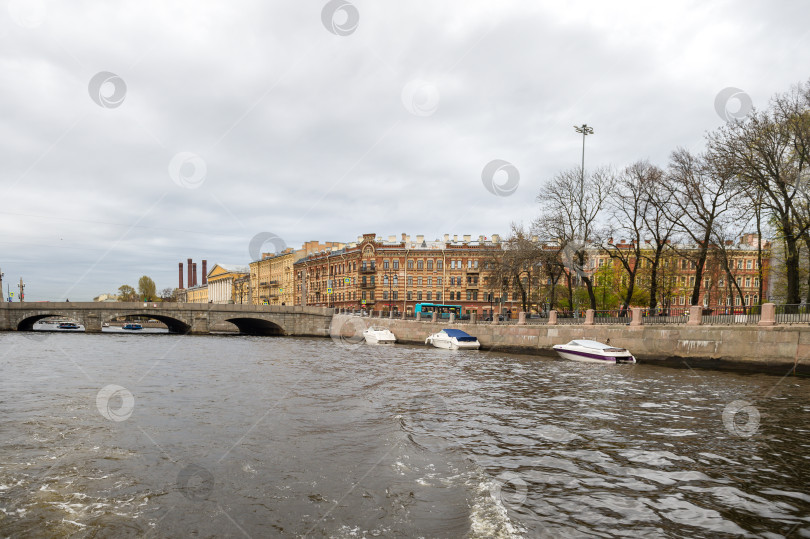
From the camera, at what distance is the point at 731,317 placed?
26.9m

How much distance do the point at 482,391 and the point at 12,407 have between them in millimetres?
13215

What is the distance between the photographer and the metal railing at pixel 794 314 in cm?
2392

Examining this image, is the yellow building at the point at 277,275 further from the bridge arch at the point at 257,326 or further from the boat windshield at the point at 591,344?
the boat windshield at the point at 591,344

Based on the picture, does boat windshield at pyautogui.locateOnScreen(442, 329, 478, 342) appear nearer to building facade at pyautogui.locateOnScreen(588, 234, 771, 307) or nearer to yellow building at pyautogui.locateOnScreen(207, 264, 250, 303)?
building facade at pyautogui.locateOnScreen(588, 234, 771, 307)

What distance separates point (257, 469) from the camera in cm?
895

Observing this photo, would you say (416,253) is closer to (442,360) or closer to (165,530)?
(442,360)

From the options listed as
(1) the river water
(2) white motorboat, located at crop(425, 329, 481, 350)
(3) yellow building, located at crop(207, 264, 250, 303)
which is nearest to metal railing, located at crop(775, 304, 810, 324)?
(1) the river water

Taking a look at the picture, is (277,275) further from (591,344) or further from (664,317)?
(664,317)

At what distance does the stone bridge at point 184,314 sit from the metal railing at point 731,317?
156 ft

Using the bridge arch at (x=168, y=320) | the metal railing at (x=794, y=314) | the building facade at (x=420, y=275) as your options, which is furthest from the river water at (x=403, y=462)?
the building facade at (x=420, y=275)

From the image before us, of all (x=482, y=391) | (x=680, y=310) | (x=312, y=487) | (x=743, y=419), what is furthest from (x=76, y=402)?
(x=680, y=310)

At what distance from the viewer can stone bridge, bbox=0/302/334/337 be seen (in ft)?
212

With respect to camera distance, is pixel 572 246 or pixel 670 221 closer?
pixel 670 221

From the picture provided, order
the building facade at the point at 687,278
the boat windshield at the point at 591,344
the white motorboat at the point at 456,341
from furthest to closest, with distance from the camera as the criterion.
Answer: the building facade at the point at 687,278 → the white motorboat at the point at 456,341 → the boat windshield at the point at 591,344
